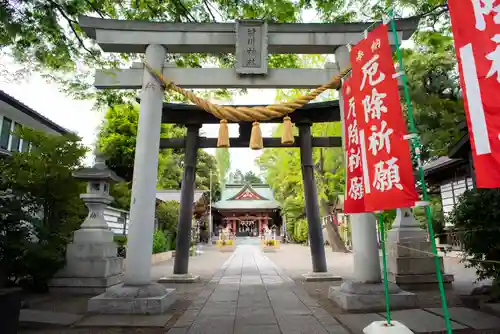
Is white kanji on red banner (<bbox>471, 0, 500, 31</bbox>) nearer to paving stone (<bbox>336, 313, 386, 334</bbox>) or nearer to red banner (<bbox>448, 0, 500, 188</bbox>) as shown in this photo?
red banner (<bbox>448, 0, 500, 188</bbox>)

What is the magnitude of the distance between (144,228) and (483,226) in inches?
188

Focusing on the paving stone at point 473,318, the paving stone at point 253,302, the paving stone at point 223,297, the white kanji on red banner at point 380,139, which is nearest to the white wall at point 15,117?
the paving stone at point 223,297

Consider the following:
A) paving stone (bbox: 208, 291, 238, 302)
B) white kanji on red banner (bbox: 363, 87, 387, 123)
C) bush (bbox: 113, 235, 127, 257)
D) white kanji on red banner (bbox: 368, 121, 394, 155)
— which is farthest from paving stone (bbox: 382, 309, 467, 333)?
bush (bbox: 113, 235, 127, 257)

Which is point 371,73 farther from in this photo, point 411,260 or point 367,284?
point 411,260

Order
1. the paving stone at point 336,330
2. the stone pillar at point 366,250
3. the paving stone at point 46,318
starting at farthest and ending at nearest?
1. the stone pillar at point 366,250
2. the paving stone at point 46,318
3. the paving stone at point 336,330

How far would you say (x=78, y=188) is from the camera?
7234 millimetres

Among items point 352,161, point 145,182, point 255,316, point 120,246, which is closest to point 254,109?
point 352,161

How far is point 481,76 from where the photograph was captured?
215cm

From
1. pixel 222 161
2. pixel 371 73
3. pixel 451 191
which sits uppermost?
pixel 222 161

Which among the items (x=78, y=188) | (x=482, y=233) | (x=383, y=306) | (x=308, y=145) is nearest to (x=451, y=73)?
(x=308, y=145)

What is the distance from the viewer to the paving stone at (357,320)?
364 cm

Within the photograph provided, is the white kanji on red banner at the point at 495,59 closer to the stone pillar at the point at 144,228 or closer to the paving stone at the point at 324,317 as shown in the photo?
the paving stone at the point at 324,317

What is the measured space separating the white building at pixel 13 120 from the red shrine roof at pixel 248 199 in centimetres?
2131

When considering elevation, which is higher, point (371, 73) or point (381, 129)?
point (371, 73)
